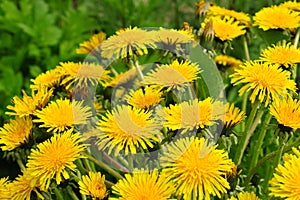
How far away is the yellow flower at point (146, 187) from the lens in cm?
99

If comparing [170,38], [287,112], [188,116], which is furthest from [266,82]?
[170,38]

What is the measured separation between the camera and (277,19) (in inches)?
54.4

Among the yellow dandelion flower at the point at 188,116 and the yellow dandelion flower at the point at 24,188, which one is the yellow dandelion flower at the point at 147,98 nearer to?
the yellow dandelion flower at the point at 188,116

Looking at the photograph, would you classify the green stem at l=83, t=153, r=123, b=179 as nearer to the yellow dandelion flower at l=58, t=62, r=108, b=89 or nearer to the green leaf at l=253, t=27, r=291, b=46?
the yellow dandelion flower at l=58, t=62, r=108, b=89

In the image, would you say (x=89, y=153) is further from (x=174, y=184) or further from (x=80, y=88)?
(x=174, y=184)

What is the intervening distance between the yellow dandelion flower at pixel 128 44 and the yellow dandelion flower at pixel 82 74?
0.05m

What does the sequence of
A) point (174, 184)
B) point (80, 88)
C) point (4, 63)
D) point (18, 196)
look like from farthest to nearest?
1. point (4, 63)
2. point (80, 88)
3. point (18, 196)
4. point (174, 184)

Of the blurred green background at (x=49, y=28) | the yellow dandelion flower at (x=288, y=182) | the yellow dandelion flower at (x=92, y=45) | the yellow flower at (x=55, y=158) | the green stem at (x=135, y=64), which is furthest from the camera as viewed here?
the blurred green background at (x=49, y=28)

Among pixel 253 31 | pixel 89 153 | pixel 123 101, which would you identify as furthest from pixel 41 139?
pixel 253 31

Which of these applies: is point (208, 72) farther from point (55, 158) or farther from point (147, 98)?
point (55, 158)

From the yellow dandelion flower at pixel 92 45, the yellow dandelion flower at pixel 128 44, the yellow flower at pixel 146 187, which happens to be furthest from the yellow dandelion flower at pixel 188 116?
→ the yellow dandelion flower at pixel 92 45

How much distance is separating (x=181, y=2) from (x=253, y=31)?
901 millimetres

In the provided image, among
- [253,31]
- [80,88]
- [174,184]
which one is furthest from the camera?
[253,31]

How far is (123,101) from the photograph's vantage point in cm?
137
